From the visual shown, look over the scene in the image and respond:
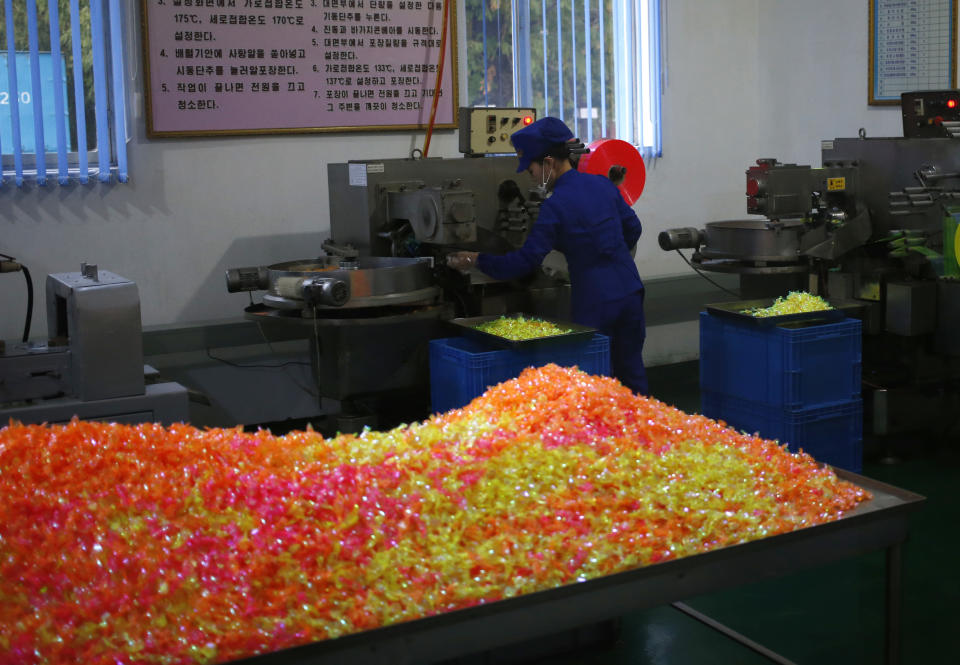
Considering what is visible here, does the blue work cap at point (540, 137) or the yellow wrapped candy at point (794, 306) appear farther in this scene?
the yellow wrapped candy at point (794, 306)

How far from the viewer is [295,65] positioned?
158 inches

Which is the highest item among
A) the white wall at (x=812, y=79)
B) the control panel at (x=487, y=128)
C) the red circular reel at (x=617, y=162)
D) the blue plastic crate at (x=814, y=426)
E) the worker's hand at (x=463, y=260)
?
the white wall at (x=812, y=79)

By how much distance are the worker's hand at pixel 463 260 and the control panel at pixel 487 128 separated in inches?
22.1

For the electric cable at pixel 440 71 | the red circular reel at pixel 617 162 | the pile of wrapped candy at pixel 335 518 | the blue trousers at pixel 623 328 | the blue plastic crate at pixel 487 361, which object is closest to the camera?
the pile of wrapped candy at pixel 335 518

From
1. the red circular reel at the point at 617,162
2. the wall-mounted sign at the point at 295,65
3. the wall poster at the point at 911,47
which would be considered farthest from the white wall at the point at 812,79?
the wall-mounted sign at the point at 295,65

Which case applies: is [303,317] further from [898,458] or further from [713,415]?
[898,458]

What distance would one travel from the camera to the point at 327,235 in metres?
4.24

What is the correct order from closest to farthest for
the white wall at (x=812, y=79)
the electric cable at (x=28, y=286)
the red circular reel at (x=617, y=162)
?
the electric cable at (x=28, y=286) < the red circular reel at (x=617, y=162) < the white wall at (x=812, y=79)

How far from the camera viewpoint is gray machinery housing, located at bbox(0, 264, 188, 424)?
2391 millimetres

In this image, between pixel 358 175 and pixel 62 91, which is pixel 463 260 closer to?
pixel 358 175

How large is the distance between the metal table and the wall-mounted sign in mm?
2946

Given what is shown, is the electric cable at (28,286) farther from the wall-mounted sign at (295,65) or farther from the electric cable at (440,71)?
the electric cable at (440,71)

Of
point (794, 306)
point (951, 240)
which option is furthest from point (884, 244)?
point (794, 306)

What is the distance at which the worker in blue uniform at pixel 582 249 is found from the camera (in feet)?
10.6
